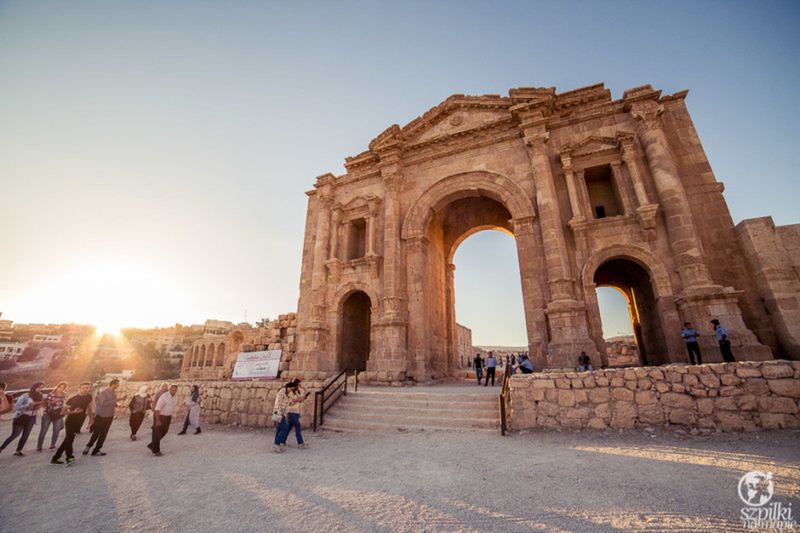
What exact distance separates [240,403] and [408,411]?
515cm

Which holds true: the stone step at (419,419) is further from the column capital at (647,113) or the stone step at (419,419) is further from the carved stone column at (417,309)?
the column capital at (647,113)

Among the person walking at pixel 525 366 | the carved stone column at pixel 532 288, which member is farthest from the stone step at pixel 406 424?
the carved stone column at pixel 532 288

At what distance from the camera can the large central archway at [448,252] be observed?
468 inches

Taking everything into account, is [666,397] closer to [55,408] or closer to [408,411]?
[408,411]

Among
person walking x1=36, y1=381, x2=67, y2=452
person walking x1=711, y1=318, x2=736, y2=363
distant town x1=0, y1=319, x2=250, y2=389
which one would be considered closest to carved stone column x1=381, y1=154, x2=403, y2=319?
person walking x1=36, y1=381, x2=67, y2=452

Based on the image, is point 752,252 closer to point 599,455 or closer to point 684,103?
point 684,103

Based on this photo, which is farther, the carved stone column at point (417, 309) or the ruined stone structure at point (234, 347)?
the ruined stone structure at point (234, 347)

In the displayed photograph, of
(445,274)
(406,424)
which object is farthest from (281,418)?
(445,274)

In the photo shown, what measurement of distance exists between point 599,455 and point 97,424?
9.58 m

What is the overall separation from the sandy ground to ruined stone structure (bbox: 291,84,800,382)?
5125 mm

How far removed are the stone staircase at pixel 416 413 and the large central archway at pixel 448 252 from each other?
146 inches

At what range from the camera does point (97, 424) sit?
21.5 ft

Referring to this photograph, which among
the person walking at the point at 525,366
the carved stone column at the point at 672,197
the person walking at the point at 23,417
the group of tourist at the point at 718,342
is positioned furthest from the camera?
the carved stone column at the point at 672,197

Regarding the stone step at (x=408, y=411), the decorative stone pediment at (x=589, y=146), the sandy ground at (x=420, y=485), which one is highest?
the decorative stone pediment at (x=589, y=146)
